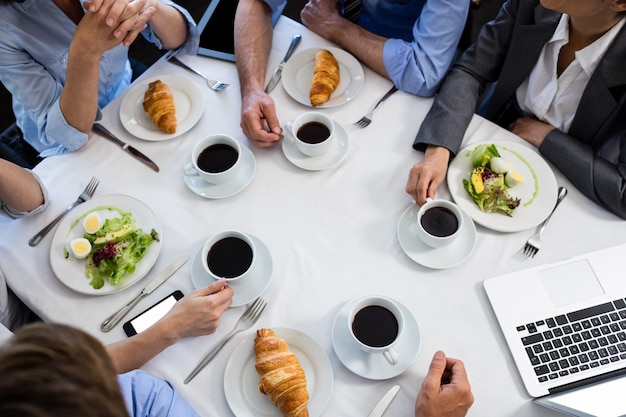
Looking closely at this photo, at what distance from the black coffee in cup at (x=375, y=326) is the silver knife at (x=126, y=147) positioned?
2.27ft

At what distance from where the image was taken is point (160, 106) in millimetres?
1407

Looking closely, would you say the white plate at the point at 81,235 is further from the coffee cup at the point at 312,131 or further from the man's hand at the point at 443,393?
the man's hand at the point at 443,393

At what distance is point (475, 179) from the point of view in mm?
1273

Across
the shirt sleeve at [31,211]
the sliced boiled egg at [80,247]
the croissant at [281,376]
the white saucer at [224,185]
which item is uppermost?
the shirt sleeve at [31,211]

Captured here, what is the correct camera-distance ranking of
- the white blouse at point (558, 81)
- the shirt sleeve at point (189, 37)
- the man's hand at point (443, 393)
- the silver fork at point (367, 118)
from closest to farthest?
the man's hand at point (443, 393) → the white blouse at point (558, 81) → the silver fork at point (367, 118) → the shirt sleeve at point (189, 37)

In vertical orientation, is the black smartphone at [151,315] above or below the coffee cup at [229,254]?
below

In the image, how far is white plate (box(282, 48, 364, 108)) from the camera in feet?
4.79

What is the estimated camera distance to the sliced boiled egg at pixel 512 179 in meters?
1.26

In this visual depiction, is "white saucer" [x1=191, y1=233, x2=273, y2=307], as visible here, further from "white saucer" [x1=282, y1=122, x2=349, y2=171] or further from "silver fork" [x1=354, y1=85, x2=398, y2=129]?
"silver fork" [x1=354, y1=85, x2=398, y2=129]

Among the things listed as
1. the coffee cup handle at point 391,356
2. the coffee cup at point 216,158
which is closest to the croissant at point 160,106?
the coffee cup at point 216,158

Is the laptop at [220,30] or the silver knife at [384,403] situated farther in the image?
the laptop at [220,30]

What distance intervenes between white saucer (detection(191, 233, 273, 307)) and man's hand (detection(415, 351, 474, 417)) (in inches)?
16.2

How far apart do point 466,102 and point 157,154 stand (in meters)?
0.88

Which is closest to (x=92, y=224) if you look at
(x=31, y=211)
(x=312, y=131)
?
(x=31, y=211)
